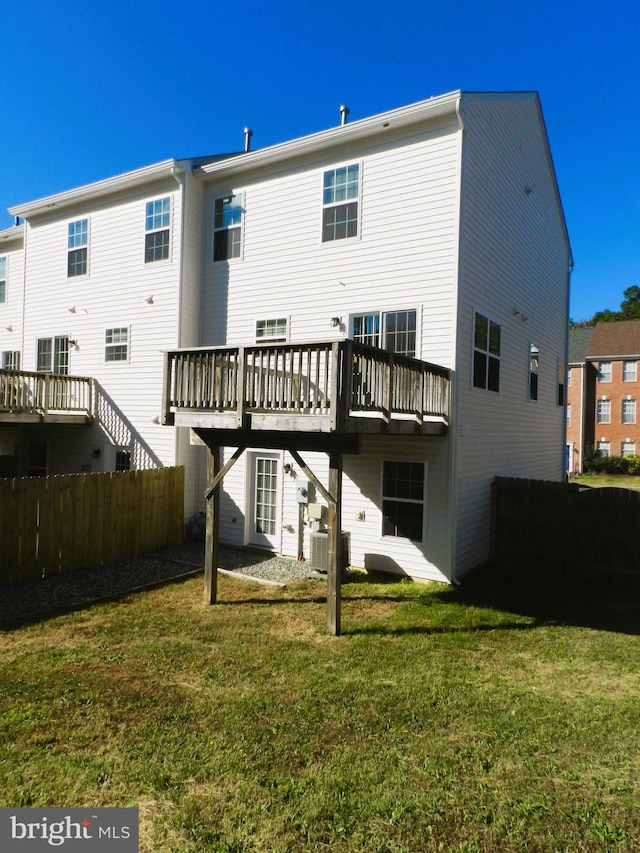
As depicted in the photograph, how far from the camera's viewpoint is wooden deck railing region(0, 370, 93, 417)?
12.6 m

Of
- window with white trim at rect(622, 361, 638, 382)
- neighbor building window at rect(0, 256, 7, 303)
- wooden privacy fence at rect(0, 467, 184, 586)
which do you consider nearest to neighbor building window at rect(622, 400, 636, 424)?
window with white trim at rect(622, 361, 638, 382)

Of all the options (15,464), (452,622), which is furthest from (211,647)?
(15,464)

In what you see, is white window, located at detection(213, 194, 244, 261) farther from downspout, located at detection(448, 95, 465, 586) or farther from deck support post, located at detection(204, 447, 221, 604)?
deck support post, located at detection(204, 447, 221, 604)

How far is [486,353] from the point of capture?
35.5 ft

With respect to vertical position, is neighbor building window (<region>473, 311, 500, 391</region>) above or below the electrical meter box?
above

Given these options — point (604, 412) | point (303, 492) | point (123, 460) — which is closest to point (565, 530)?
point (303, 492)

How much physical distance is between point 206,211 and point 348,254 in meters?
4.30

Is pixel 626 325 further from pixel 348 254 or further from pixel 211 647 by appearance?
pixel 211 647

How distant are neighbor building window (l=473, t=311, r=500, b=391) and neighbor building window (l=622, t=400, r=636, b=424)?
2809 cm

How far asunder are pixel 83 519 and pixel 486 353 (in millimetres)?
8656

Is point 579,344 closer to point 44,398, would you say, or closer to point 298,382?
point 44,398

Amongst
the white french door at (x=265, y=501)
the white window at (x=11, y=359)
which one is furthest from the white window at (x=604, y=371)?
the white window at (x=11, y=359)

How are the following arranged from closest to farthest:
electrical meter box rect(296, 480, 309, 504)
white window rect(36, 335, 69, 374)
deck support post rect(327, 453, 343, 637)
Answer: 1. deck support post rect(327, 453, 343, 637)
2. electrical meter box rect(296, 480, 309, 504)
3. white window rect(36, 335, 69, 374)

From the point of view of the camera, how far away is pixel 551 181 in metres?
14.9
